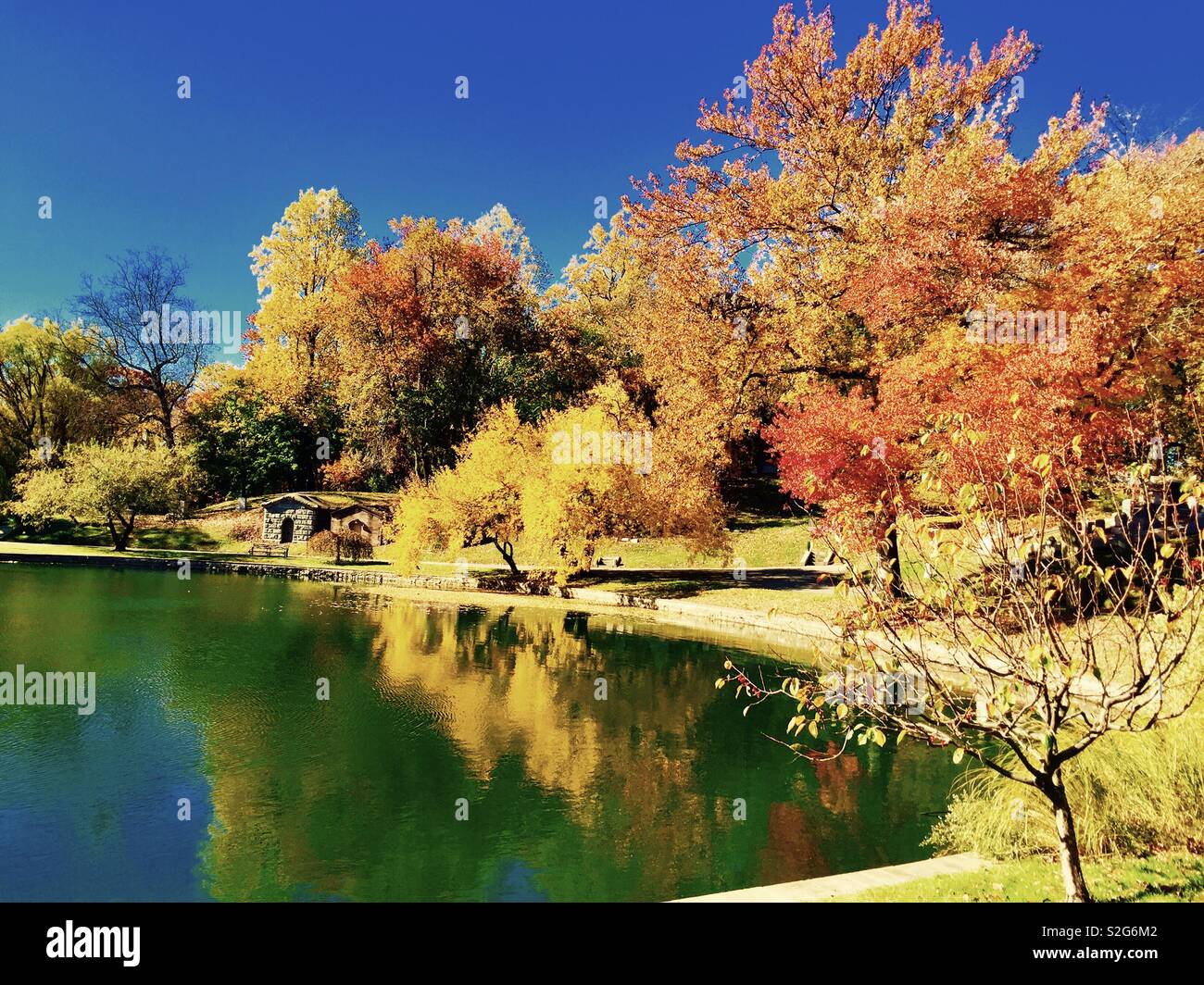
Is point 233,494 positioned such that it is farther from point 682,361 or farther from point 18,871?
point 18,871

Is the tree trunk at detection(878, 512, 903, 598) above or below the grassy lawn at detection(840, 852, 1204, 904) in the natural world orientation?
above

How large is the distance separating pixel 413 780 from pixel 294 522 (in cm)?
3694

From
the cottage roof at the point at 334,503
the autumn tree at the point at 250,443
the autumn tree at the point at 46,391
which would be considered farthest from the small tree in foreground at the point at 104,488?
the autumn tree at the point at 250,443

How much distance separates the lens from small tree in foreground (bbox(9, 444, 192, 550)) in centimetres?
3897

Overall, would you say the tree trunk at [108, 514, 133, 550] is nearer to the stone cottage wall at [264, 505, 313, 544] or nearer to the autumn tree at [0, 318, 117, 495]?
the stone cottage wall at [264, 505, 313, 544]

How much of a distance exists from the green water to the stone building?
23635mm

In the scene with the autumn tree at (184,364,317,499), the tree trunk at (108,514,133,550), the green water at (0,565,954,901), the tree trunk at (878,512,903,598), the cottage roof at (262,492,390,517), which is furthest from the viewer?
the autumn tree at (184,364,317,499)

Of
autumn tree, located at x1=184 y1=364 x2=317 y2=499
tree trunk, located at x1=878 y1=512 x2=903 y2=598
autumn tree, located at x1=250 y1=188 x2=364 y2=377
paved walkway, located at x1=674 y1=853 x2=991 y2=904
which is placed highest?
autumn tree, located at x1=250 y1=188 x2=364 y2=377

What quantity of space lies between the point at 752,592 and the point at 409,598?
1345 cm

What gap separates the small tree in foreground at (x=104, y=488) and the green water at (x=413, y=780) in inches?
871

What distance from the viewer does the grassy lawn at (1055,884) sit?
6.01m

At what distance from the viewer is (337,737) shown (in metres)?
12.7

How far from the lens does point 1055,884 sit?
637cm

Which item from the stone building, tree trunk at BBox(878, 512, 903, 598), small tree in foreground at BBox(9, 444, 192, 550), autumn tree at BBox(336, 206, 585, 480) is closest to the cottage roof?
the stone building
